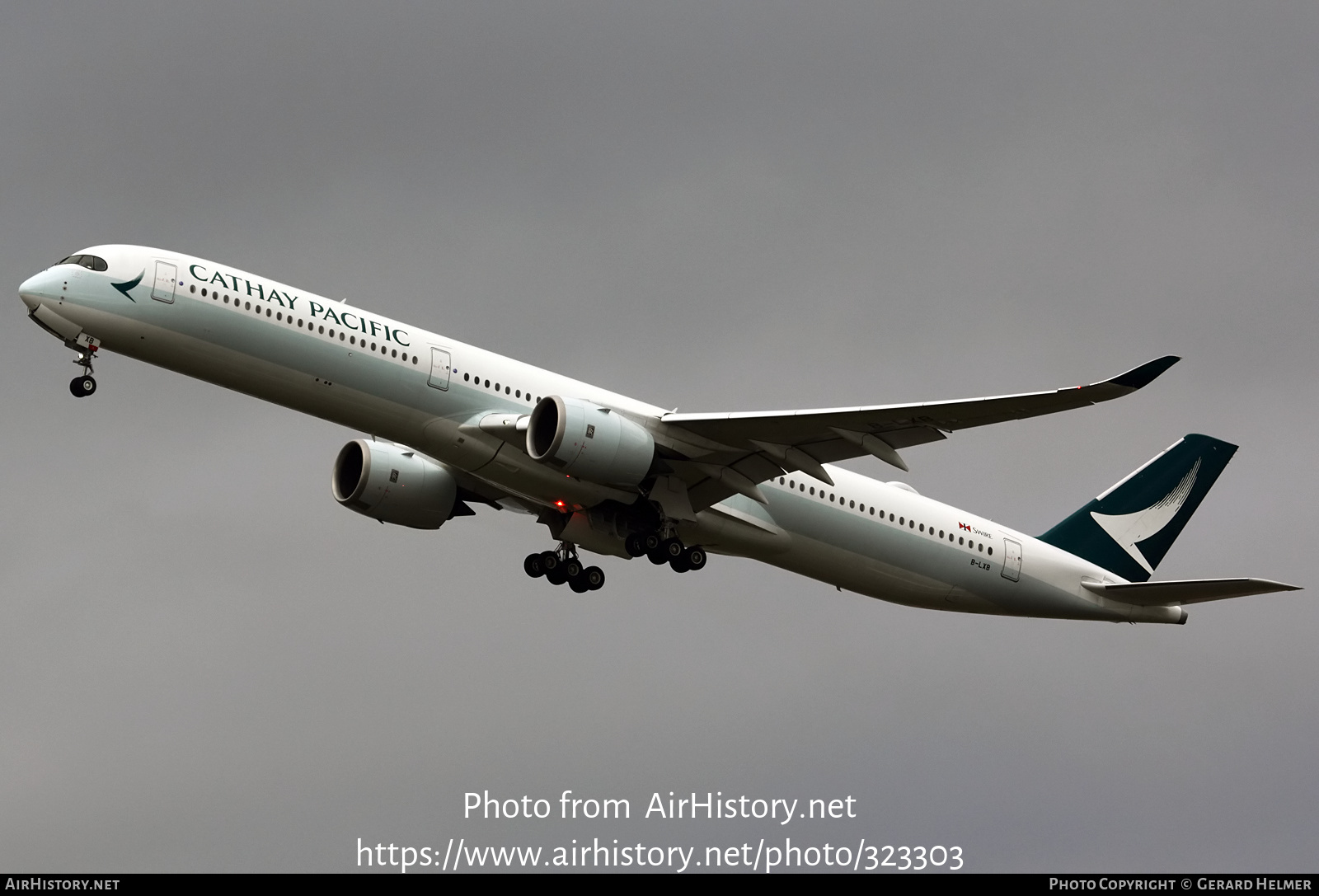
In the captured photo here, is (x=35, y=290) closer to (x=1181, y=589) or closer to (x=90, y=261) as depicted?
(x=90, y=261)

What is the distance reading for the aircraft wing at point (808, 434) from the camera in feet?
127

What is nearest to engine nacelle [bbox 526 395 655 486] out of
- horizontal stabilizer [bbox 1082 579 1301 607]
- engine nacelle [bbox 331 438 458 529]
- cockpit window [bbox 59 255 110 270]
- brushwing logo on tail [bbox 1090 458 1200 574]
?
engine nacelle [bbox 331 438 458 529]

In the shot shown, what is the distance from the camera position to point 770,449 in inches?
1678

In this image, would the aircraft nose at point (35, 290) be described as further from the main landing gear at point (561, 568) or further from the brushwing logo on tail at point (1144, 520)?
the brushwing logo on tail at point (1144, 520)

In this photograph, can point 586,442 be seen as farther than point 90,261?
Yes

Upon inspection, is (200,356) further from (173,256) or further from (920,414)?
(920,414)

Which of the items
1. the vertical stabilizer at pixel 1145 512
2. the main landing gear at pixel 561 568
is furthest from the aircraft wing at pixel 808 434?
the vertical stabilizer at pixel 1145 512

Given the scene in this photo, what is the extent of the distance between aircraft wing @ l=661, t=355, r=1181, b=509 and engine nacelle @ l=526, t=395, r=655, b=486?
5.05ft

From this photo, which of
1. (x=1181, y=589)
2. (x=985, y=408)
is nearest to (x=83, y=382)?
(x=985, y=408)

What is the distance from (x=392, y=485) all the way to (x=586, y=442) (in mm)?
7880

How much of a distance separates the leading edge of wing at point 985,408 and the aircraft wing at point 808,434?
0.06ft

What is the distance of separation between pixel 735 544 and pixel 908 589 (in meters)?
5.75

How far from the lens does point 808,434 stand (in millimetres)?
41812

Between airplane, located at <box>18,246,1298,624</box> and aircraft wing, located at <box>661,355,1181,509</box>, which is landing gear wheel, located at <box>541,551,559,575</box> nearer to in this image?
airplane, located at <box>18,246,1298,624</box>
